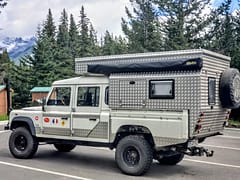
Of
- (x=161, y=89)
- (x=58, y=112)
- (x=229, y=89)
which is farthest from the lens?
(x=58, y=112)

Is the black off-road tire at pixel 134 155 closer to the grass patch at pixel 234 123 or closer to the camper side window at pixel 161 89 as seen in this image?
the camper side window at pixel 161 89

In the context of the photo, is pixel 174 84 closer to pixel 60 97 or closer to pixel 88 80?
pixel 88 80

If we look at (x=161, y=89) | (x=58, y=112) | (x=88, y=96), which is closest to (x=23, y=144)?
(x=58, y=112)

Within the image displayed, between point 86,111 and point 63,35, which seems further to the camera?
point 63,35

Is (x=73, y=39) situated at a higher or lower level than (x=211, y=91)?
higher

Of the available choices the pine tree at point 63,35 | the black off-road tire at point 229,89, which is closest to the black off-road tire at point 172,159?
the black off-road tire at point 229,89

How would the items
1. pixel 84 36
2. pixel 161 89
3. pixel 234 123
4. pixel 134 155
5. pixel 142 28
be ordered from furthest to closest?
pixel 84 36, pixel 142 28, pixel 234 123, pixel 134 155, pixel 161 89

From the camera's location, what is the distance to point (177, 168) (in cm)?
966

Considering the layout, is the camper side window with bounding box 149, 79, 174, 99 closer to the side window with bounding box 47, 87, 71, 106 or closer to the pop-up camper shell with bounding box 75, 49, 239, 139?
the pop-up camper shell with bounding box 75, 49, 239, 139

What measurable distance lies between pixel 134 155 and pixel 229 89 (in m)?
2.68

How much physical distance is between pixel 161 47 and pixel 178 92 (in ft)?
79.3

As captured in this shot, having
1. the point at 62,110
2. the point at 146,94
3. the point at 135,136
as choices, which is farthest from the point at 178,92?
the point at 62,110

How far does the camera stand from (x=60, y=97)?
10.5 meters

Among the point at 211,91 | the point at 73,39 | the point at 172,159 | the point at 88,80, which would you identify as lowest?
the point at 172,159
